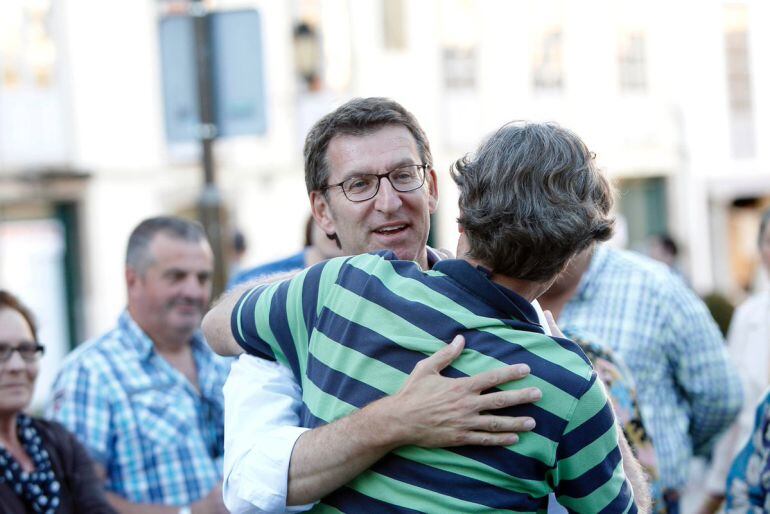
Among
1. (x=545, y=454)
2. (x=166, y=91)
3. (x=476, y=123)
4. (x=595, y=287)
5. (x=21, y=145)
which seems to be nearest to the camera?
(x=545, y=454)

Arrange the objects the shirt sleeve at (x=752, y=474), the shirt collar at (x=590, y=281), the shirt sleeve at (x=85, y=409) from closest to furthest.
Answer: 1. the shirt sleeve at (x=752, y=474)
2. the shirt sleeve at (x=85, y=409)
3. the shirt collar at (x=590, y=281)

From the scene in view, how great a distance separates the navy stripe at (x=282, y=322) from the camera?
2.43 meters

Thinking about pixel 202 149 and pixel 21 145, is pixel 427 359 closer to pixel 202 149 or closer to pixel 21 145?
pixel 202 149

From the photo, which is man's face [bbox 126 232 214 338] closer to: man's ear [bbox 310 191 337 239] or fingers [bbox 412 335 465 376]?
man's ear [bbox 310 191 337 239]

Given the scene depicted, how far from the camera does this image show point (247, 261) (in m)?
19.8

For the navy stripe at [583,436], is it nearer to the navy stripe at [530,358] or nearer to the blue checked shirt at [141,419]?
the navy stripe at [530,358]

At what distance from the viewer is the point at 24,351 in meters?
4.20

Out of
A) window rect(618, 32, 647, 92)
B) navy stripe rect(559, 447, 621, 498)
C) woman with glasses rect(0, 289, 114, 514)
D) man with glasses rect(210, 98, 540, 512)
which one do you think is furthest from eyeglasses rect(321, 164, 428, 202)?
window rect(618, 32, 647, 92)

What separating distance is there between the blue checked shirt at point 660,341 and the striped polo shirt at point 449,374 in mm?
2532

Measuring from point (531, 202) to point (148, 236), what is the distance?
316 centimetres

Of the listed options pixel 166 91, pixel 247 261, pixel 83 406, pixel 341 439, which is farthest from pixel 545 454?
pixel 247 261

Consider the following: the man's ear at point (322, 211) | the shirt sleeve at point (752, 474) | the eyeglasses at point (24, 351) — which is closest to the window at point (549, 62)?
the shirt sleeve at point (752, 474)

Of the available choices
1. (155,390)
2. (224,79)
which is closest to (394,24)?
(224,79)

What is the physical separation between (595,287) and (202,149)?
138 inches
